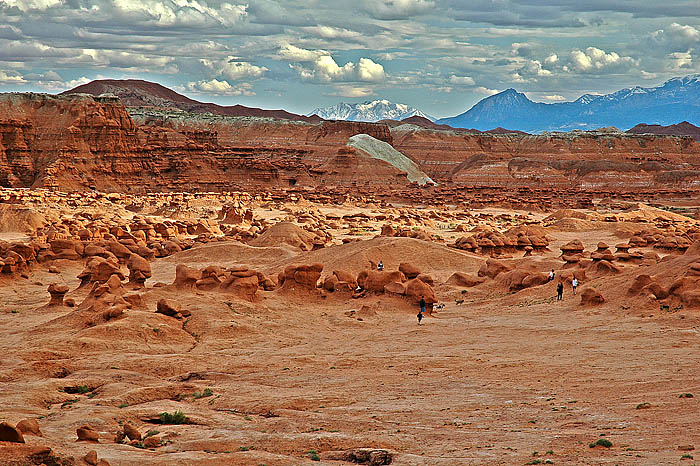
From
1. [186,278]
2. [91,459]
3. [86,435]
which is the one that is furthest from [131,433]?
[186,278]

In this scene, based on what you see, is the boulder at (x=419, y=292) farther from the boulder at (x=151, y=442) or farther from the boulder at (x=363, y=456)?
the boulder at (x=151, y=442)

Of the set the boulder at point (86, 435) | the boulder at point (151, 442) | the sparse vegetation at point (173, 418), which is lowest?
the sparse vegetation at point (173, 418)

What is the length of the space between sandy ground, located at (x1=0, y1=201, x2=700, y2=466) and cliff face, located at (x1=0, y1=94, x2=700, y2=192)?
7560 centimetres

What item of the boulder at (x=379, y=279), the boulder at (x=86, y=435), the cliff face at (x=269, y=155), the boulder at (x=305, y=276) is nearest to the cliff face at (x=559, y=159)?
the cliff face at (x=269, y=155)

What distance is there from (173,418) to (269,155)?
137 metres

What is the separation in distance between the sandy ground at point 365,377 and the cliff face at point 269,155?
7560 centimetres

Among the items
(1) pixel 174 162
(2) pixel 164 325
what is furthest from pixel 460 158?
(2) pixel 164 325

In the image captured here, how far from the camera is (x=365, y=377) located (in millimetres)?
19781

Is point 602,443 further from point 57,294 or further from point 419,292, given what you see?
point 57,294

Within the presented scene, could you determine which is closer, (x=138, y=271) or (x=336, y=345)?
(x=336, y=345)

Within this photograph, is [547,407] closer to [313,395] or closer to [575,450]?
[575,450]

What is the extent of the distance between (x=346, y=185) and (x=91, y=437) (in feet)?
389

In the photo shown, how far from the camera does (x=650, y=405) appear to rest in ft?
47.9

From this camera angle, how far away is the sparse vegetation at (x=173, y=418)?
15.0 metres
